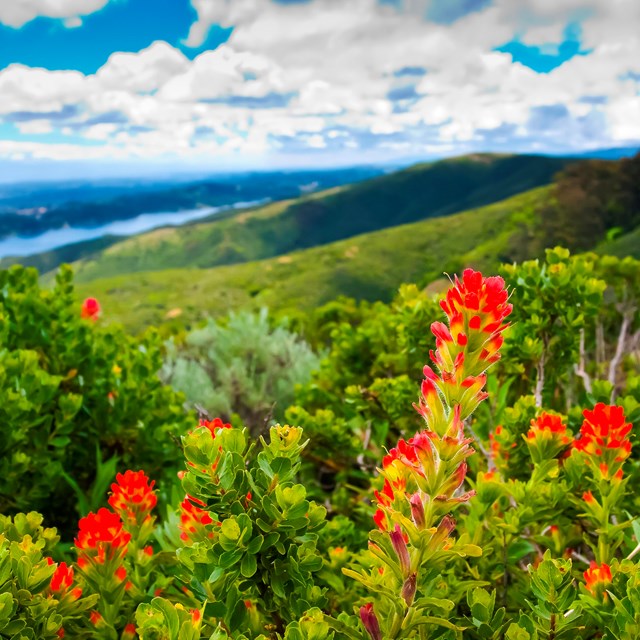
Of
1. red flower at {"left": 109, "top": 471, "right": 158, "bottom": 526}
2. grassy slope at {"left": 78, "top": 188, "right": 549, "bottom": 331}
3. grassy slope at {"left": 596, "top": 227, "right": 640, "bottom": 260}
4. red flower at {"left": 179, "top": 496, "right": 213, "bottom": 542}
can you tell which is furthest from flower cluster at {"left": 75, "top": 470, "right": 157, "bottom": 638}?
grassy slope at {"left": 78, "top": 188, "right": 549, "bottom": 331}

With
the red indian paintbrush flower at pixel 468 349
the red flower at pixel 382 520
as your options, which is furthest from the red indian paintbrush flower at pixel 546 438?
the red indian paintbrush flower at pixel 468 349

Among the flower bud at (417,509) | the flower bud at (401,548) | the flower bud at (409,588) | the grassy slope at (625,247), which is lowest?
the grassy slope at (625,247)

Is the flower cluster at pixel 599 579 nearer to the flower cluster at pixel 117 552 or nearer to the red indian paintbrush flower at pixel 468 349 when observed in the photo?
the red indian paintbrush flower at pixel 468 349

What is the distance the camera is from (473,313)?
1.15 metres

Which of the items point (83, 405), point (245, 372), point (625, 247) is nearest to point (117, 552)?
point (83, 405)

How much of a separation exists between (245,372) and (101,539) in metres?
3.97

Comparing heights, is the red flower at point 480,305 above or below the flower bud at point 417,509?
above

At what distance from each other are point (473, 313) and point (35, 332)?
301 cm

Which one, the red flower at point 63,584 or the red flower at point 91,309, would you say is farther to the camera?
the red flower at point 91,309

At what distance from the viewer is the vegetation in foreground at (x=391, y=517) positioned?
1189mm

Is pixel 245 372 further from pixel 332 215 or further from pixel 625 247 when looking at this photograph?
pixel 332 215

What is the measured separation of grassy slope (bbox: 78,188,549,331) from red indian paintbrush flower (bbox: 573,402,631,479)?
57522mm

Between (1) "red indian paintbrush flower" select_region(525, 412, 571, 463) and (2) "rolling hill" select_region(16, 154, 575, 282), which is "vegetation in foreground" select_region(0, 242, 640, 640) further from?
(2) "rolling hill" select_region(16, 154, 575, 282)

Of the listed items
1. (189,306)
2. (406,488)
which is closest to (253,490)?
(406,488)
